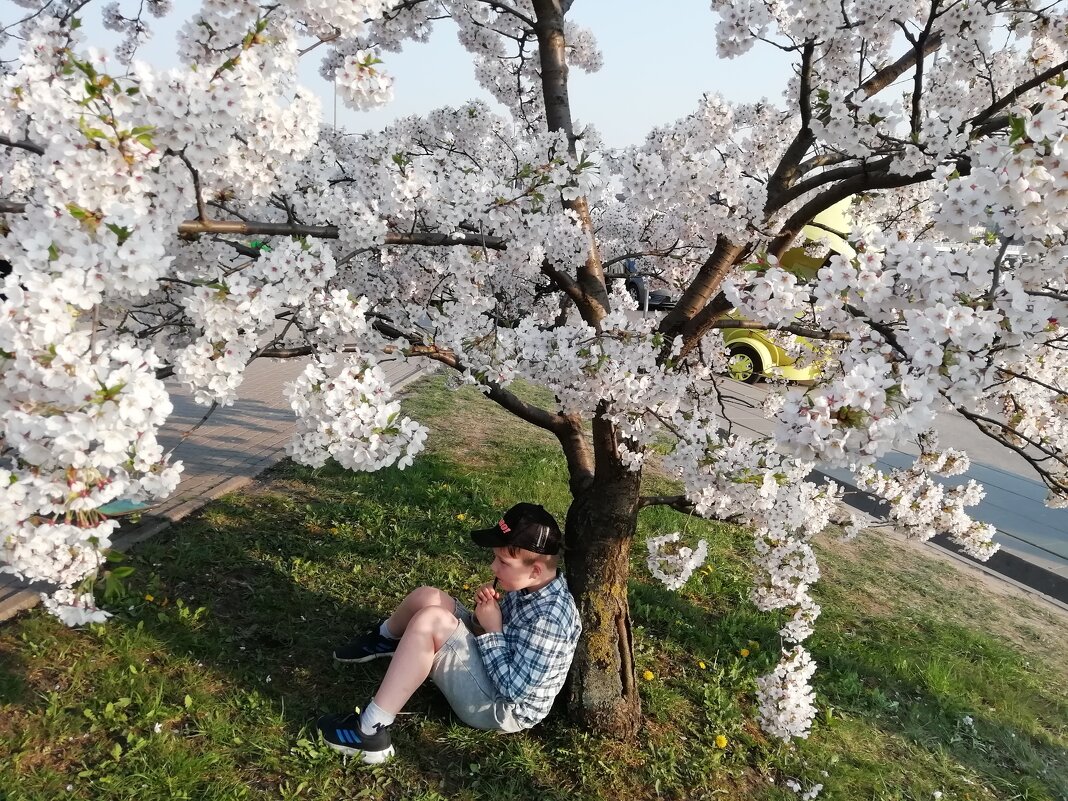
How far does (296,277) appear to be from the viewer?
2.01 m

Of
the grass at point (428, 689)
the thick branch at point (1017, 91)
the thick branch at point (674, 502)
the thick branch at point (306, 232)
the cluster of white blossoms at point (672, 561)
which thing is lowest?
the grass at point (428, 689)

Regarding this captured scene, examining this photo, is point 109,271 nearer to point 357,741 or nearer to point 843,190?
point 357,741

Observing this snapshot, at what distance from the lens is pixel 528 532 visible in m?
2.59

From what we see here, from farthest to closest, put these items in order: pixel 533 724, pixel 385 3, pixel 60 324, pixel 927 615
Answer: pixel 927 615 < pixel 533 724 < pixel 385 3 < pixel 60 324

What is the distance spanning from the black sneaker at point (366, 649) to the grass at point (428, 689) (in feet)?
0.20

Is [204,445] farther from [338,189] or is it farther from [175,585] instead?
[338,189]

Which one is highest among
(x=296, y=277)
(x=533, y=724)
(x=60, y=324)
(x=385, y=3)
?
(x=385, y=3)

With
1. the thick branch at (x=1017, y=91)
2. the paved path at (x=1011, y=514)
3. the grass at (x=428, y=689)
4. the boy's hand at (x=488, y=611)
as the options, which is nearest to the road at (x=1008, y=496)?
the paved path at (x=1011, y=514)

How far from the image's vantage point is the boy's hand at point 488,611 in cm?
268

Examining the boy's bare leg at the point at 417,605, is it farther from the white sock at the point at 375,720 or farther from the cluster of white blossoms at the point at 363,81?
the cluster of white blossoms at the point at 363,81

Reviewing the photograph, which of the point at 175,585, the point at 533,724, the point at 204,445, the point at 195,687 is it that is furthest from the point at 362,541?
the point at 204,445

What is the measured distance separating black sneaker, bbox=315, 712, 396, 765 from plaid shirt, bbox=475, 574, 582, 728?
0.46 meters

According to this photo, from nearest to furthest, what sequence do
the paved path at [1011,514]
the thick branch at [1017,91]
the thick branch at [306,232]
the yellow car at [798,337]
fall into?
the thick branch at [306,232] → the thick branch at [1017,91] → the yellow car at [798,337] → the paved path at [1011,514]

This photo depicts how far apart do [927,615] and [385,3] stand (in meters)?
4.88
